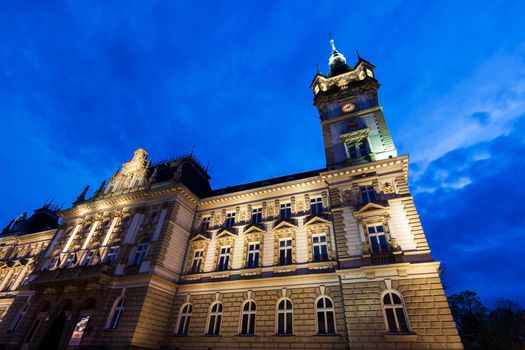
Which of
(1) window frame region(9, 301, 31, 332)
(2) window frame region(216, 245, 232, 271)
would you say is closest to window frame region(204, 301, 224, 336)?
(2) window frame region(216, 245, 232, 271)

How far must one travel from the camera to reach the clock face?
2798 cm

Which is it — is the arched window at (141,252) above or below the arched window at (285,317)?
above

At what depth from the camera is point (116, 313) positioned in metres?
23.0

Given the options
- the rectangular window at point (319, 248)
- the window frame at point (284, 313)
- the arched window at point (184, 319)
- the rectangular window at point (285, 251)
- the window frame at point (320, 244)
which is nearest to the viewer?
the window frame at point (284, 313)

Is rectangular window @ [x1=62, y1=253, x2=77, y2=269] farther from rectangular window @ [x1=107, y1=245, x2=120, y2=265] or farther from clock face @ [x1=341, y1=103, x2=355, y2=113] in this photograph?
clock face @ [x1=341, y1=103, x2=355, y2=113]

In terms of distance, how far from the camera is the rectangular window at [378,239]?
61.9 ft

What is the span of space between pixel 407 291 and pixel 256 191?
15.3 metres

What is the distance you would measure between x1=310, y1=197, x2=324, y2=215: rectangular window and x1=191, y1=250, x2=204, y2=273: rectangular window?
452 inches

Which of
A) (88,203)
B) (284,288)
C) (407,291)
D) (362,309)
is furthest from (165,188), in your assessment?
(407,291)

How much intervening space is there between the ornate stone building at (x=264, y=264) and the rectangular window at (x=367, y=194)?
187 millimetres

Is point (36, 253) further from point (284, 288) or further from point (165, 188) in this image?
point (284, 288)

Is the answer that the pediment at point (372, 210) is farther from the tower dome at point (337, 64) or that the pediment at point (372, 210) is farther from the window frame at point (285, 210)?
the tower dome at point (337, 64)

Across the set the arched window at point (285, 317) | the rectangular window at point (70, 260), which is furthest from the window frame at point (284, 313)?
the rectangular window at point (70, 260)

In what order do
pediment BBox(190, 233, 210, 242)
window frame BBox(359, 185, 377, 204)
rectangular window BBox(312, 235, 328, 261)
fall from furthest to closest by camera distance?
pediment BBox(190, 233, 210, 242)
window frame BBox(359, 185, 377, 204)
rectangular window BBox(312, 235, 328, 261)
